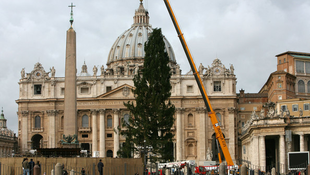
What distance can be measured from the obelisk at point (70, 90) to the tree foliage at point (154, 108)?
1097 centimetres

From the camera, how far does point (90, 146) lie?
103m

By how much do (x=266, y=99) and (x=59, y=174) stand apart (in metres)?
84.3

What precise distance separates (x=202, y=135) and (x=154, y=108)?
50.1m

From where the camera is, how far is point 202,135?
Answer: 101 meters

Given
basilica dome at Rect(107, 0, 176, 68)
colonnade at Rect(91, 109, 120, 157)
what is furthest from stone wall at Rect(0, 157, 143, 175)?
basilica dome at Rect(107, 0, 176, 68)

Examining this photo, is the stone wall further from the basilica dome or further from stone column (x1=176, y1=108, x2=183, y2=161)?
the basilica dome

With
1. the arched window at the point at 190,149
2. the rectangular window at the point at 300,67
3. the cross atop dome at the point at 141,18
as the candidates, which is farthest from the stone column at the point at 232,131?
the cross atop dome at the point at 141,18

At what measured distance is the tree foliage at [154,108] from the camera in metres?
51.6

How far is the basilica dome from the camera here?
134738 millimetres

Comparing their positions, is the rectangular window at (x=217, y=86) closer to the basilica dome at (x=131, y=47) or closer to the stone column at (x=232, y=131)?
the stone column at (x=232, y=131)

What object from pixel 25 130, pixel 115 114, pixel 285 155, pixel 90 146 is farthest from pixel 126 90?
pixel 285 155

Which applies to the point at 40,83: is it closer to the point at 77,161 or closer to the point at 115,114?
the point at 115,114

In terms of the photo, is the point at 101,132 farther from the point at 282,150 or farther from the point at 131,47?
the point at 282,150

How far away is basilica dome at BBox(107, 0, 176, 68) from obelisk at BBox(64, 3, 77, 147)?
8799 centimetres
